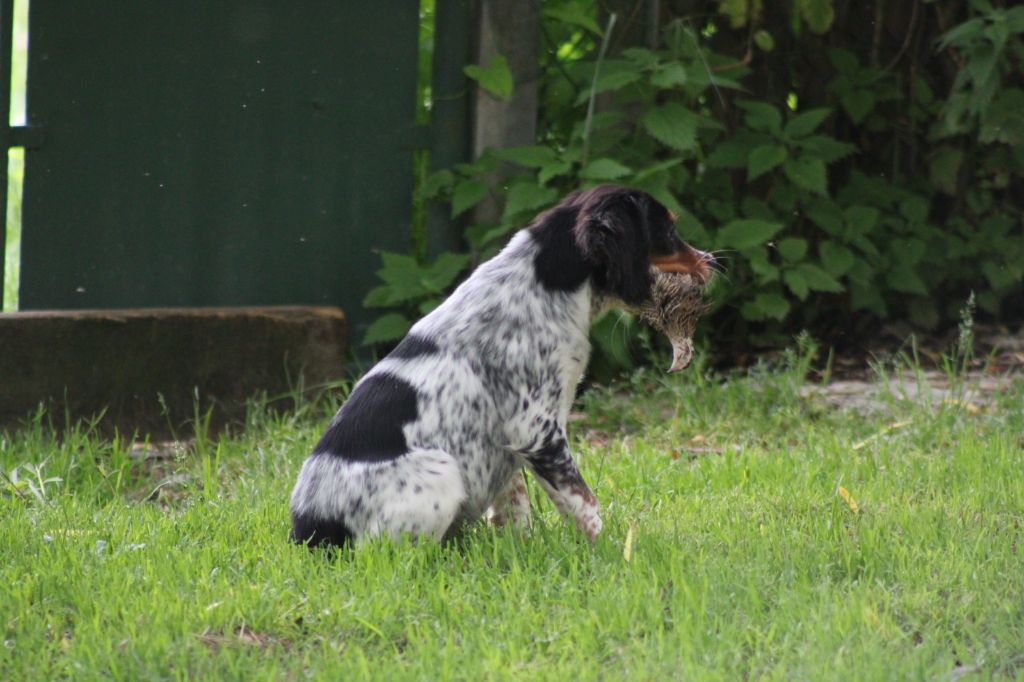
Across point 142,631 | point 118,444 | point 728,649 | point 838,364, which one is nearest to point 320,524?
point 142,631

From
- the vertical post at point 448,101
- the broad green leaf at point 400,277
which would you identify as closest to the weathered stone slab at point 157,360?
the broad green leaf at point 400,277

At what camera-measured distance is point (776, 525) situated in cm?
431

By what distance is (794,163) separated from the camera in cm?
Result: 663

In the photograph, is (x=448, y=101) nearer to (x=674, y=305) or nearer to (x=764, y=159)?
(x=764, y=159)

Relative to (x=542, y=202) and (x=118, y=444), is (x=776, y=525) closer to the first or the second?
(x=542, y=202)

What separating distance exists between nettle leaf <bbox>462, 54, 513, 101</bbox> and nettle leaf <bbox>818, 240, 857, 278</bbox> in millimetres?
1822

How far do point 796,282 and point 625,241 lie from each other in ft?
8.85

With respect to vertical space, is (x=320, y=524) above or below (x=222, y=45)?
below

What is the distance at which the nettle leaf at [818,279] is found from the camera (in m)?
6.54

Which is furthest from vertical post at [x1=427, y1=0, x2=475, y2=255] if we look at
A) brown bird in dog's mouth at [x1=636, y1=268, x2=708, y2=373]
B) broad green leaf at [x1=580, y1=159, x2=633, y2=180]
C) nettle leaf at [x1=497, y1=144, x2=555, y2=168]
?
brown bird in dog's mouth at [x1=636, y1=268, x2=708, y2=373]

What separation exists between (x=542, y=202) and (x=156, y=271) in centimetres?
186

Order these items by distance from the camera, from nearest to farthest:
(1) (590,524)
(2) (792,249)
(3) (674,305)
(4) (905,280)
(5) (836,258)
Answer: (1) (590,524), (3) (674,305), (2) (792,249), (5) (836,258), (4) (905,280)

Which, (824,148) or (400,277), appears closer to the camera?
(400,277)

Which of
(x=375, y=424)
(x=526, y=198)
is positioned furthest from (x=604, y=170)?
(x=375, y=424)
